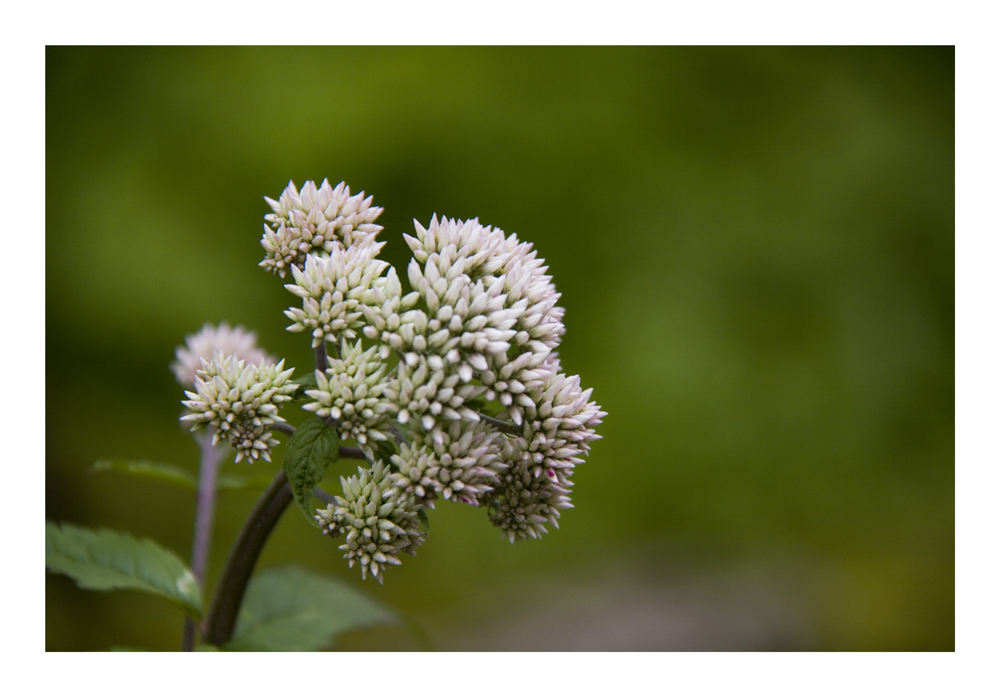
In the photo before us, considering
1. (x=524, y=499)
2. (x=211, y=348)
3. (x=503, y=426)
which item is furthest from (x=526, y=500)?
(x=211, y=348)

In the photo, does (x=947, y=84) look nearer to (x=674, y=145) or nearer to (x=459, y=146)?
(x=674, y=145)

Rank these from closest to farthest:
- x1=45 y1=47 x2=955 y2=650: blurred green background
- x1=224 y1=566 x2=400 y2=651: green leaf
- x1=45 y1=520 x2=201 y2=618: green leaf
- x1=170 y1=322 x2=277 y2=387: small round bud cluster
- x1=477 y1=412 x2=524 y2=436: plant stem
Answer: x1=477 y1=412 x2=524 y2=436: plant stem, x1=45 y1=520 x2=201 y2=618: green leaf, x1=224 y1=566 x2=400 y2=651: green leaf, x1=170 y1=322 x2=277 y2=387: small round bud cluster, x1=45 y1=47 x2=955 y2=650: blurred green background

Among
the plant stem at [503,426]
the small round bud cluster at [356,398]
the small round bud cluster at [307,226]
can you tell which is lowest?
the plant stem at [503,426]

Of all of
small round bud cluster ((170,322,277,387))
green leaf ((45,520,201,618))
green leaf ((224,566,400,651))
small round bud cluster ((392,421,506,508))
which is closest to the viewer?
small round bud cluster ((392,421,506,508))

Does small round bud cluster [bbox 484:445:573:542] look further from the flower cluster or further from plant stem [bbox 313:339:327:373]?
plant stem [bbox 313:339:327:373]

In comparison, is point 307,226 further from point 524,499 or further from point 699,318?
point 699,318

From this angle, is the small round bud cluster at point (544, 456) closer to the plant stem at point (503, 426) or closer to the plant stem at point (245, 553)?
the plant stem at point (503, 426)

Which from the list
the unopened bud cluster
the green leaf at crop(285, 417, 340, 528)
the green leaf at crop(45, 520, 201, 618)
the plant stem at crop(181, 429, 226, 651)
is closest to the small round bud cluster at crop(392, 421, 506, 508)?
the unopened bud cluster

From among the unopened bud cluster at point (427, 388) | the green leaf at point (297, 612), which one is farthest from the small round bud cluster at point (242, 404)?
the green leaf at point (297, 612)
